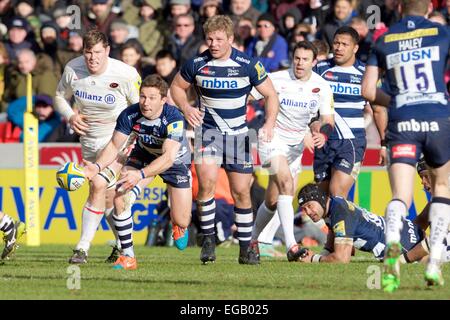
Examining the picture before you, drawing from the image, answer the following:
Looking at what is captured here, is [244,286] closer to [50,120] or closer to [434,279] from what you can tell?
[434,279]

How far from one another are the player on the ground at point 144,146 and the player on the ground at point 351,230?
63.9 inches

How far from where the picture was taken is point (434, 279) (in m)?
10.3

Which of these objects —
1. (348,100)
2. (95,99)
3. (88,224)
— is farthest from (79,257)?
(348,100)

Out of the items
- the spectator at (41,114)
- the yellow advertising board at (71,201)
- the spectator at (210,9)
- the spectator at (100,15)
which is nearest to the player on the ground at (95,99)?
the yellow advertising board at (71,201)

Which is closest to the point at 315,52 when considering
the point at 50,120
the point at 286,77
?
the point at 286,77

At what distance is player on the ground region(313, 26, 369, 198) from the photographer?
1513 centimetres

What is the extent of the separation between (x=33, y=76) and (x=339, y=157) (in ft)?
24.3

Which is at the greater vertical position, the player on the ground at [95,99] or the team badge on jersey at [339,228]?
the player on the ground at [95,99]

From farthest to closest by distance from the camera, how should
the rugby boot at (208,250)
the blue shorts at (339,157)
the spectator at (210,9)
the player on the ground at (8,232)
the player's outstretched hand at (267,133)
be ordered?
the spectator at (210,9), the blue shorts at (339,157), the rugby boot at (208,250), the player on the ground at (8,232), the player's outstretched hand at (267,133)

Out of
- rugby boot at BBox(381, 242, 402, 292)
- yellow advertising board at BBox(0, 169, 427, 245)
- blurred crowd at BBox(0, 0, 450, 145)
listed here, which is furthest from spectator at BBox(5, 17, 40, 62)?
rugby boot at BBox(381, 242, 402, 292)

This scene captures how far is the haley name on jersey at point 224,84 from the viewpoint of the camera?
1353 cm

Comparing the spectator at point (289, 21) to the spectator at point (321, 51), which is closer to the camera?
the spectator at point (321, 51)

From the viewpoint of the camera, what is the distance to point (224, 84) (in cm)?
1359

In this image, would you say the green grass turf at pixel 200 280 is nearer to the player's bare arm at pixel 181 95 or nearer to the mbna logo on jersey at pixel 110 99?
the player's bare arm at pixel 181 95
